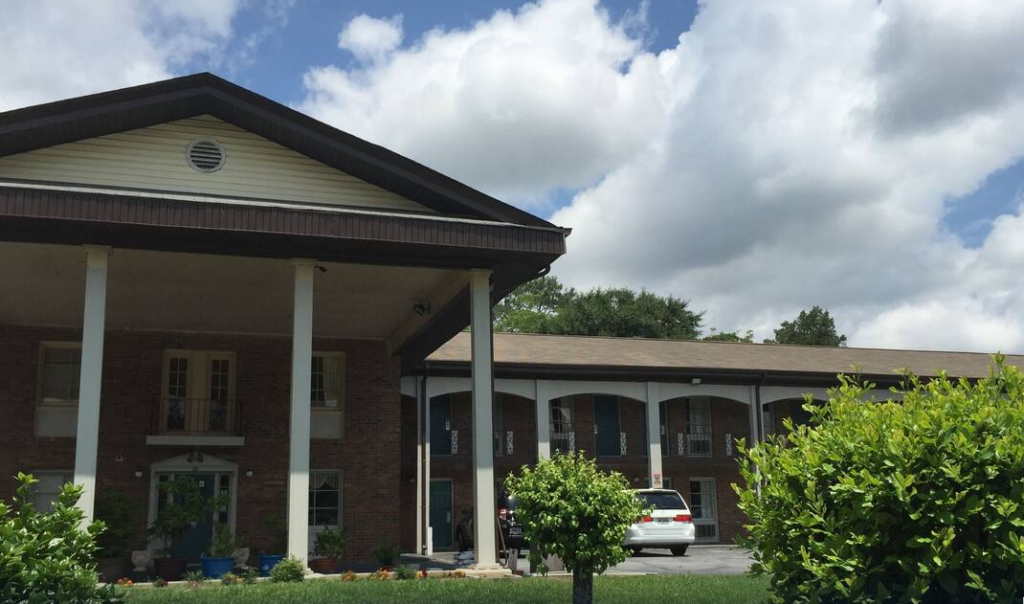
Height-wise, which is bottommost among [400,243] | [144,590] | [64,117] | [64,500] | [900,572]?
[144,590]

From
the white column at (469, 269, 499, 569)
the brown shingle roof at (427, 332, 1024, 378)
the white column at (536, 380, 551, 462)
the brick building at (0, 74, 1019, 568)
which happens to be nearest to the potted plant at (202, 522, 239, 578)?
the brick building at (0, 74, 1019, 568)

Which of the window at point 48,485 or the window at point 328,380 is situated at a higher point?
the window at point 328,380

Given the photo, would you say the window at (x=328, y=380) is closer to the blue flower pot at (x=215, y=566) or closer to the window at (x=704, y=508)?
the blue flower pot at (x=215, y=566)

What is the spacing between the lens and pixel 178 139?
45.9 feet

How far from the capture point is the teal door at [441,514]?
24984 millimetres

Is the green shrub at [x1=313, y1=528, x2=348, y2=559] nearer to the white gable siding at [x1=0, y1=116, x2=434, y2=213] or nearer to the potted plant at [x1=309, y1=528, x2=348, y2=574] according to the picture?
the potted plant at [x1=309, y1=528, x2=348, y2=574]

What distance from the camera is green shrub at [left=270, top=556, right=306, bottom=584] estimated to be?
1262 cm

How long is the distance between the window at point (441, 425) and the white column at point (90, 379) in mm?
13597

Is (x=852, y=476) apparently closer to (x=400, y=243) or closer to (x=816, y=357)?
(x=400, y=243)

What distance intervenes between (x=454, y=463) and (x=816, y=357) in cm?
1329

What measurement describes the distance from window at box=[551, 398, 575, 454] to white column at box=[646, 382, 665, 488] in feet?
7.74

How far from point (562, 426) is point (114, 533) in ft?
46.8

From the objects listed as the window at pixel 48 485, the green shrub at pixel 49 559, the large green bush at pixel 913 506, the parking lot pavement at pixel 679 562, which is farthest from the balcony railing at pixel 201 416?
→ the large green bush at pixel 913 506

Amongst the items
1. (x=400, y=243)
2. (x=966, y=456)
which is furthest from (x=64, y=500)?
(x=400, y=243)
